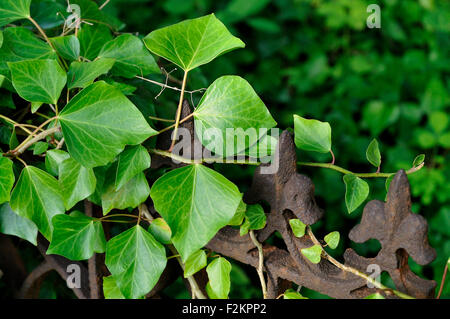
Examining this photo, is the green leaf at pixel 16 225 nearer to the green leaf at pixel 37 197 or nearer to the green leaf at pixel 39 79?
the green leaf at pixel 37 197

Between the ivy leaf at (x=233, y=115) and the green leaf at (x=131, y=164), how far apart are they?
0.20ft

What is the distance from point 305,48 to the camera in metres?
1.89

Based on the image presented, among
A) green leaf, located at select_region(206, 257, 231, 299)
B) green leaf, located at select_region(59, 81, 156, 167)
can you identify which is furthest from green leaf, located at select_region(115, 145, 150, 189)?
green leaf, located at select_region(206, 257, 231, 299)

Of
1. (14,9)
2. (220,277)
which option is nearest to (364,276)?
(220,277)

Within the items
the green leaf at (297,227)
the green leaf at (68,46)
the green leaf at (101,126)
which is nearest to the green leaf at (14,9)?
the green leaf at (68,46)

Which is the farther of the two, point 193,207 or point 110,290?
point 110,290

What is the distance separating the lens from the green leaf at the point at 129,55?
55cm

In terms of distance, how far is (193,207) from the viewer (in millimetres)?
452

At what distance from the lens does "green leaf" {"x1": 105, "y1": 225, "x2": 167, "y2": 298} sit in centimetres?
49

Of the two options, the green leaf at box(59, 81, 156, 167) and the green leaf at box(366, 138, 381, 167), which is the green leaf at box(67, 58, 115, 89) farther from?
Answer: the green leaf at box(366, 138, 381, 167)

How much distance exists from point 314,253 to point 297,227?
3 cm

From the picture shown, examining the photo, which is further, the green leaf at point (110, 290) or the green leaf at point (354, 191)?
the green leaf at point (110, 290)

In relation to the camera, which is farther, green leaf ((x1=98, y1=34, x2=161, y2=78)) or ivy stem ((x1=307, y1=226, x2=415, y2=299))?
green leaf ((x1=98, y1=34, x2=161, y2=78))

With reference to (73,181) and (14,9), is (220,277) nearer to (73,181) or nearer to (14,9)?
(73,181)
